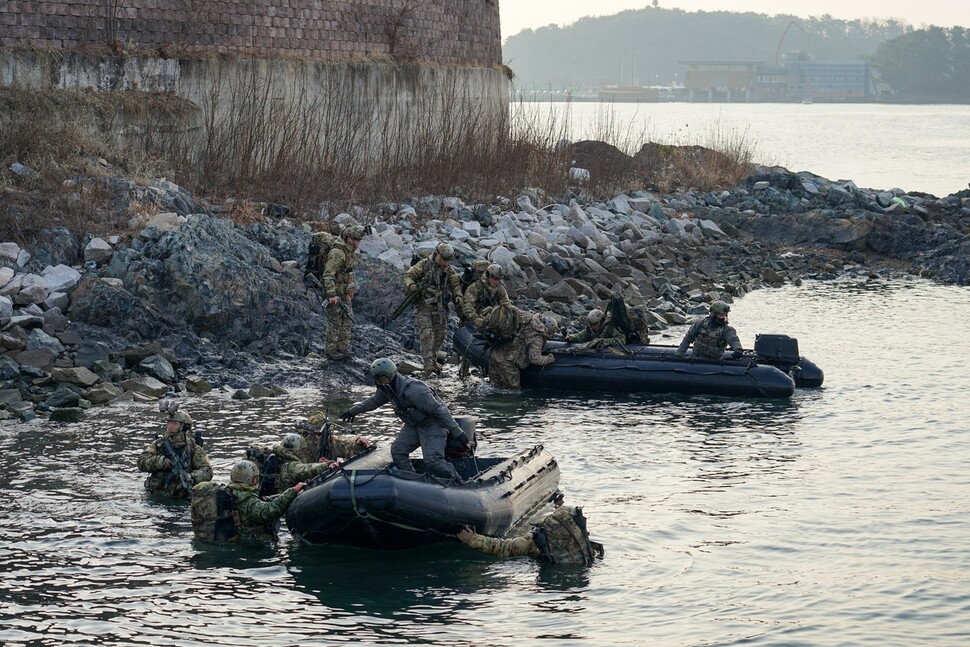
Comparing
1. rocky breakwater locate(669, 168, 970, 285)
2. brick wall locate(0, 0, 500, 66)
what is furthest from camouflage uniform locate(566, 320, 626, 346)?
rocky breakwater locate(669, 168, 970, 285)

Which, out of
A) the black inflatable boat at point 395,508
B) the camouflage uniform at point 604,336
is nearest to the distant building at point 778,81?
the camouflage uniform at point 604,336

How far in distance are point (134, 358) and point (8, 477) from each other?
454cm

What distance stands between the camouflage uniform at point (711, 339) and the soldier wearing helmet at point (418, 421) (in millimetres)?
6328

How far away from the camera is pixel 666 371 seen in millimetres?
18609

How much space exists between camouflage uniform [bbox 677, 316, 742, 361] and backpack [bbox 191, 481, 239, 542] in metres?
8.30

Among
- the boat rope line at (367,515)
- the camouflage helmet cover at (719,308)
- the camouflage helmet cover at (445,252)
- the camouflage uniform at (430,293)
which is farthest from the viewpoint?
the camouflage uniform at (430,293)

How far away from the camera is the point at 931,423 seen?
17453mm

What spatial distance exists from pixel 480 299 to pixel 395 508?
24.9ft

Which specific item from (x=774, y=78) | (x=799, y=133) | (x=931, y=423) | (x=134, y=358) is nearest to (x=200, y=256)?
(x=134, y=358)

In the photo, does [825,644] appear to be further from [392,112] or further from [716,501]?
[392,112]

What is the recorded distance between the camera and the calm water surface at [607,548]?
426 inches


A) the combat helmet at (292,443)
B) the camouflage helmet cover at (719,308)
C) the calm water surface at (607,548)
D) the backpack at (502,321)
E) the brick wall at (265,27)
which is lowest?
the calm water surface at (607,548)

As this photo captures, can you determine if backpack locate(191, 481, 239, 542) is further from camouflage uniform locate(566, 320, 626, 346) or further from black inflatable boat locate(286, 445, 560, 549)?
camouflage uniform locate(566, 320, 626, 346)

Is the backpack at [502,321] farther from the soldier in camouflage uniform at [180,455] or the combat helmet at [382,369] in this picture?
the soldier in camouflage uniform at [180,455]
